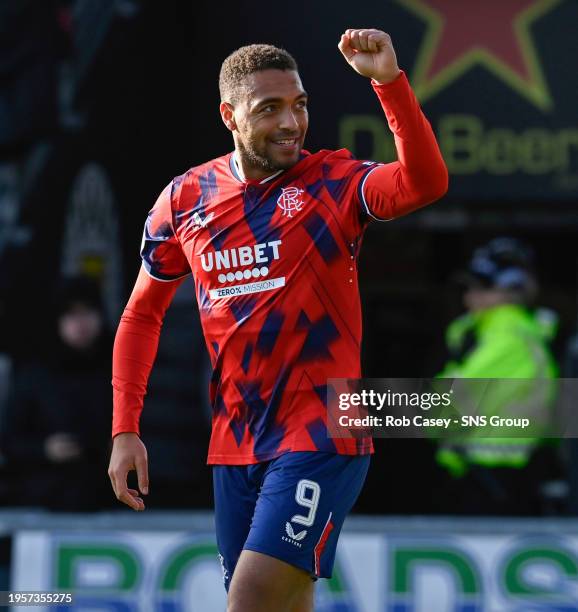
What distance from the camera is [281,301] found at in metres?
4.88

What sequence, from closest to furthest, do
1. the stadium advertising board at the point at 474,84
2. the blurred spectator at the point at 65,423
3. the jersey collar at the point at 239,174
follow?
the jersey collar at the point at 239,174
the blurred spectator at the point at 65,423
the stadium advertising board at the point at 474,84

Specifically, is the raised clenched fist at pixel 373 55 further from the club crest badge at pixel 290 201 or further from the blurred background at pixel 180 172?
the blurred background at pixel 180 172

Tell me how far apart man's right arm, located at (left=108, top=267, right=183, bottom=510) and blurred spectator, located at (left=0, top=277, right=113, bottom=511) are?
2430mm

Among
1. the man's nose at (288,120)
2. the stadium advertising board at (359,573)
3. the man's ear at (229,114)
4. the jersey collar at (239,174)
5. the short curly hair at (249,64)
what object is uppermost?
the short curly hair at (249,64)

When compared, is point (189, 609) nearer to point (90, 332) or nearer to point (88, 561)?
point (88, 561)

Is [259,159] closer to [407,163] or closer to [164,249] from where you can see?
[164,249]

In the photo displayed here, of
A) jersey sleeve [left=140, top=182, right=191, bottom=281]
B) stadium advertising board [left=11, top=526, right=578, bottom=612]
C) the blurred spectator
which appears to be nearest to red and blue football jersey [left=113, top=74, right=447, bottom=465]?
jersey sleeve [left=140, top=182, right=191, bottom=281]

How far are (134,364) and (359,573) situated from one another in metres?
2.16

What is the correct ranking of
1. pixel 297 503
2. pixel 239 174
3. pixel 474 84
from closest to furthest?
pixel 297 503 < pixel 239 174 < pixel 474 84

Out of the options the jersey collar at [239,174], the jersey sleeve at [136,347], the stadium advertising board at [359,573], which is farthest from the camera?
the stadium advertising board at [359,573]

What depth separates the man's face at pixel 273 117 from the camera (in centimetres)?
485

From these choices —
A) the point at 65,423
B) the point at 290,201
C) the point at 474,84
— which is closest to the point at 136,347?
the point at 290,201

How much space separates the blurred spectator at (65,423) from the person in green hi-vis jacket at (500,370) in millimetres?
1760

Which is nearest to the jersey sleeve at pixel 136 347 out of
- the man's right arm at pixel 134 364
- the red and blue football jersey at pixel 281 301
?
the man's right arm at pixel 134 364
